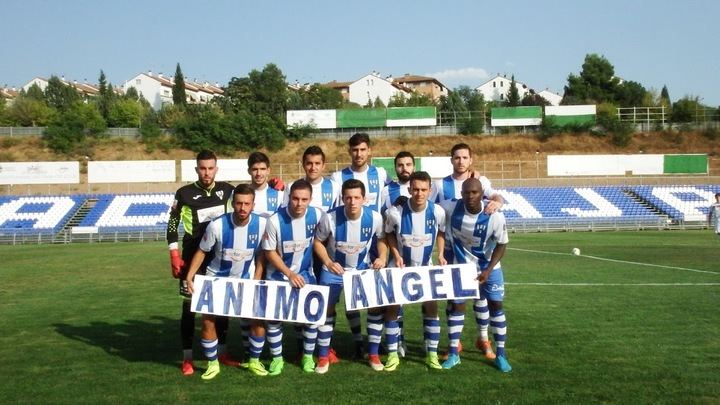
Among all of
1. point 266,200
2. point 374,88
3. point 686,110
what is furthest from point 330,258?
point 374,88

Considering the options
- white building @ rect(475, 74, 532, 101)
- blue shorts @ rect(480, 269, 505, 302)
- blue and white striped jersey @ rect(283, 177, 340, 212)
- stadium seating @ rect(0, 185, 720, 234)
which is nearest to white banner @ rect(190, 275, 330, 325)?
blue and white striped jersey @ rect(283, 177, 340, 212)

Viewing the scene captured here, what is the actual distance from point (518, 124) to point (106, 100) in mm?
52464

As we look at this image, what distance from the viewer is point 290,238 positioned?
6469mm

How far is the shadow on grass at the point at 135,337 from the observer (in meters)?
7.49

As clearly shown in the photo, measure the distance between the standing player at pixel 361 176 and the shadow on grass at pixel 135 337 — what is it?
7.14ft

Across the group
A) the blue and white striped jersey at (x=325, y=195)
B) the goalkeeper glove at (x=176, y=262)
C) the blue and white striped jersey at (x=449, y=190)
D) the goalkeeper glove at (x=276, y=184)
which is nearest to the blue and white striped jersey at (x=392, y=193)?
the blue and white striped jersey at (x=449, y=190)

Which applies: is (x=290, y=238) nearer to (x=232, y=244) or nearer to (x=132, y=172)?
(x=232, y=244)

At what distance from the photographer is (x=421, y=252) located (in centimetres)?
675

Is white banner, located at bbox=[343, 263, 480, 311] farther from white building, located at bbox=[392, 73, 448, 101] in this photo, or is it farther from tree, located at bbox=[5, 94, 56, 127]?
white building, located at bbox=[392, 73, 448, 101]

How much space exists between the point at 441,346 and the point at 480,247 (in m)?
1.63

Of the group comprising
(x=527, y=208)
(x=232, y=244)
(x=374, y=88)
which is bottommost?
(x=527, y=208)

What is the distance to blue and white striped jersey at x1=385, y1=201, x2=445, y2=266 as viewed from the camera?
6.64 metres

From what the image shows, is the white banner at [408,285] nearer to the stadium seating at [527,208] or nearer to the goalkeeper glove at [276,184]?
the goalkeeper glove at [276,184]

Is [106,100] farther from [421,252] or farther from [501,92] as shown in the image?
[421,252]
